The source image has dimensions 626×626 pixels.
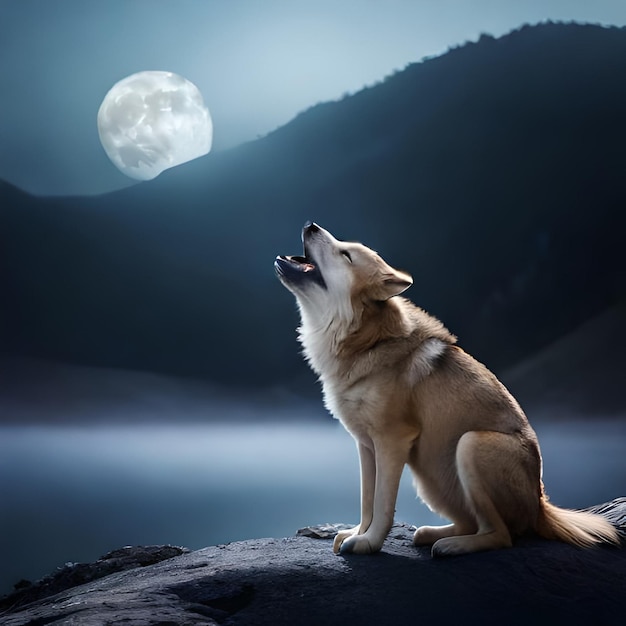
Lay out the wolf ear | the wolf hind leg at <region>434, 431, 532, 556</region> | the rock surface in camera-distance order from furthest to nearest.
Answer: the wolf ear → the wolf hind leg at <region>434, 431, 532, 556</region> → the rock surface

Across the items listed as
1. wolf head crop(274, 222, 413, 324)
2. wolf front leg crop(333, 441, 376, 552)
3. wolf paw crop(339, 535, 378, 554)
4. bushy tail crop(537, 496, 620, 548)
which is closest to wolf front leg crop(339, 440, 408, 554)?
wolf paw crop(339, 535, 378, 554)

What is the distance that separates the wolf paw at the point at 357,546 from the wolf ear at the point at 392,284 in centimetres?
108

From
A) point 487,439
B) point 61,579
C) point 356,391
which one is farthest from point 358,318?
point 61,579

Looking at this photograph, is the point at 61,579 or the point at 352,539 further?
the point at 61,579

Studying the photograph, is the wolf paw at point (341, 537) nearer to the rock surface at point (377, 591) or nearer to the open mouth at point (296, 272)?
the rock surface at point (377, 591)

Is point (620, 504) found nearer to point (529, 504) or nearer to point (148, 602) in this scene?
point (529, 504)

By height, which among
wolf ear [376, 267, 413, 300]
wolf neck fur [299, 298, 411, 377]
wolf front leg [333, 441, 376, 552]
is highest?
wolf ear [376, 267, 413, 300]

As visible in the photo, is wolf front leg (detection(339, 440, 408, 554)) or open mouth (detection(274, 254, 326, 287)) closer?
wolf front leg (detection(339, 440, 408, 554))

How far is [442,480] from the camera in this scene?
312 centimetres

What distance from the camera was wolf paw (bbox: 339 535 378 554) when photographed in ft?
9.97

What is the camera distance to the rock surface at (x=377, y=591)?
8.37 feet

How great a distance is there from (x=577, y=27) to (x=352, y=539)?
6.16 meters

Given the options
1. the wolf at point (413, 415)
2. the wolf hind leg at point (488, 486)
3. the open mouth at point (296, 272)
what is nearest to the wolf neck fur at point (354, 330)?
the wolf at point (413, 415)

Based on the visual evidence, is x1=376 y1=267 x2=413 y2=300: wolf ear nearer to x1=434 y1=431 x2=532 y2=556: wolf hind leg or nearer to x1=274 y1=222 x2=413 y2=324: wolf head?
x1=274 y1=222 x2=413 y2=324: wolf head
